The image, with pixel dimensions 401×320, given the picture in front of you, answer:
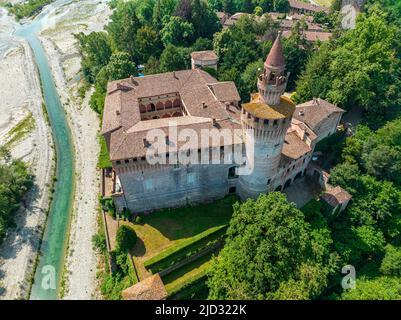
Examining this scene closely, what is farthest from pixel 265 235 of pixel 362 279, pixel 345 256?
pixel 362 279

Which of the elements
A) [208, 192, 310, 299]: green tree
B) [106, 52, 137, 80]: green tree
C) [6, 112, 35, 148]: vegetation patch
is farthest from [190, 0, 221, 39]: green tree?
[208, 192, 310, 299]: green tree

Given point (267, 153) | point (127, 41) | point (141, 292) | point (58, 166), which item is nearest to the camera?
point (141, 292)

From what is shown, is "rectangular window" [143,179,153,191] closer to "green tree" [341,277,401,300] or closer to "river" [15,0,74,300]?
"river" [15,0,74,300]

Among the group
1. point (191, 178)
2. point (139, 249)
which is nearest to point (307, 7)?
point (191, 178)

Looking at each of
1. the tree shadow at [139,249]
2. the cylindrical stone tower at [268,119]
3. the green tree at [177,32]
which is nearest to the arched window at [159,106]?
the cylindrical stone tower at [268,119]

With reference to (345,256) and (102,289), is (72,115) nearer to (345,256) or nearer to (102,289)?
(102,289)

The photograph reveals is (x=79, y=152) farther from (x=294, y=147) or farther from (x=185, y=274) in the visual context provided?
(x=294, y=147)

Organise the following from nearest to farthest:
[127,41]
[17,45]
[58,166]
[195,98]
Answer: [195,98], [58,166], [127,41], [17,45]
